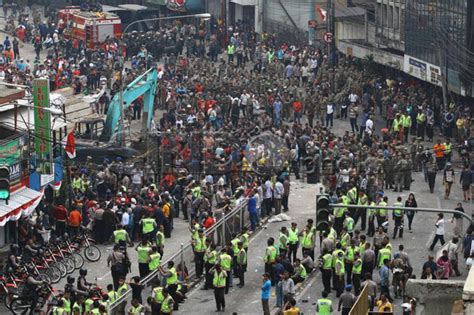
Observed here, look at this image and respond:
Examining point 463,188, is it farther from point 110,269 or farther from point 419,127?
point 110,269

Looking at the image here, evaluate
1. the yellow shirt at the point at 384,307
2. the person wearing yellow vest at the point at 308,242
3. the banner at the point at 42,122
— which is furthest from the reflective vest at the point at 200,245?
the banner at the point at 42,122

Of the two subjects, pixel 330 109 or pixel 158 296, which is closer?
pixel 158 296

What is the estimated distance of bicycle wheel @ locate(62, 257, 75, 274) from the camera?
125ft

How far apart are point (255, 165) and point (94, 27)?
93.2 feet

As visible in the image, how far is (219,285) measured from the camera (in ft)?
116

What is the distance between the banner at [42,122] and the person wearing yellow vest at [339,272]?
9985 millimetres

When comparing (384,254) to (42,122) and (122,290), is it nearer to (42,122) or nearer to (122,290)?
(122,290)

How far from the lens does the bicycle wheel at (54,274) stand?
37.3 metres

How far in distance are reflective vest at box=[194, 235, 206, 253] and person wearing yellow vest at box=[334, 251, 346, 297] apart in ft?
11.0

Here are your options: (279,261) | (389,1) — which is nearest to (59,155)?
(279,261)

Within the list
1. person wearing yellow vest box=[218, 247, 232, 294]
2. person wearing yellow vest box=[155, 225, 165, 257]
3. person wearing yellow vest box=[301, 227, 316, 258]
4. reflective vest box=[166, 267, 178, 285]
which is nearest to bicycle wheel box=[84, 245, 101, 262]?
person wearing yellow vest box=[155, 225, 165, 257]

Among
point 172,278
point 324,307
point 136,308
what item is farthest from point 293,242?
point 136,308

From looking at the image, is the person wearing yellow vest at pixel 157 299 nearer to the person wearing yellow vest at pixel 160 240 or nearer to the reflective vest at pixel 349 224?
the person wearing yellow vest at pixel 160 240

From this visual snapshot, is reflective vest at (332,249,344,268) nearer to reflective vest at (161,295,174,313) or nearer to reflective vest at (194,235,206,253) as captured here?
reflective vest at (194,235,206,253)
